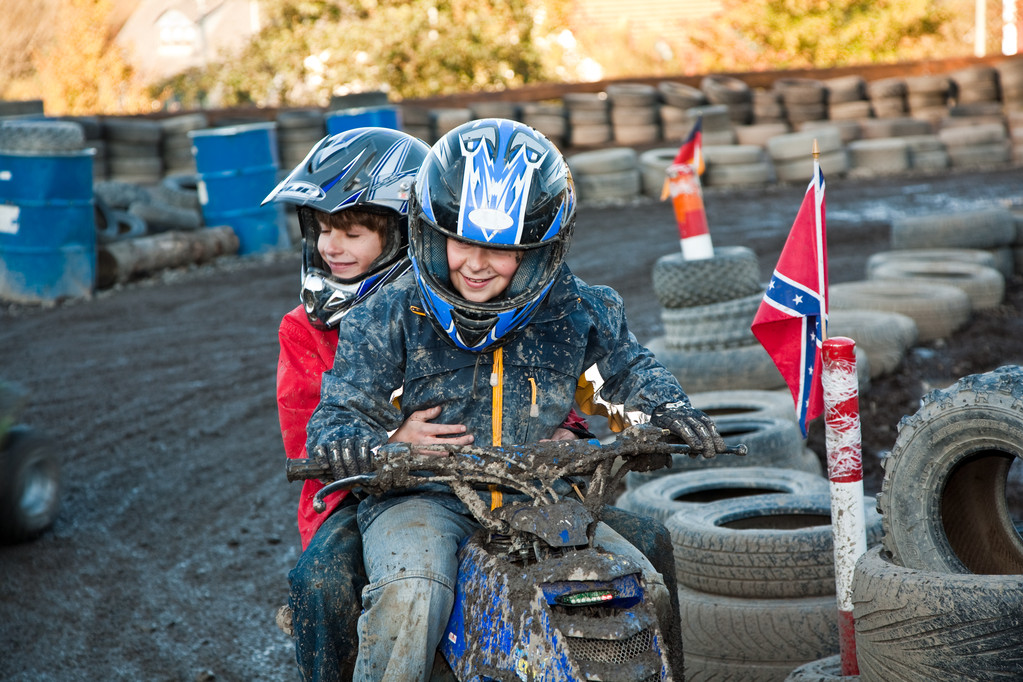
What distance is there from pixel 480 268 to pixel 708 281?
163 inches

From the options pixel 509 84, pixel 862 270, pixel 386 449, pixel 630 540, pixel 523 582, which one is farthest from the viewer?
pixel 509 84

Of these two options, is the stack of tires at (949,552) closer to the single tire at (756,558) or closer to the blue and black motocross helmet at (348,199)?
the single tire at (756,558)

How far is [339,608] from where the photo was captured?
272cm

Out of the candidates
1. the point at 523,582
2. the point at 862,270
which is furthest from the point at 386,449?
the point at 862,270

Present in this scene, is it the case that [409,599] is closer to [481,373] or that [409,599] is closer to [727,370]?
[481,373]

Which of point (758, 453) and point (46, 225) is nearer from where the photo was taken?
point (758, 453)

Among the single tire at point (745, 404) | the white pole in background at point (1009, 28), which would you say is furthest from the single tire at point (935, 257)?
the white pole in background at point (1009, 28)

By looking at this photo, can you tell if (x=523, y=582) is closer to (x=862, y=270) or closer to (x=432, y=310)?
(x=432, y=310)

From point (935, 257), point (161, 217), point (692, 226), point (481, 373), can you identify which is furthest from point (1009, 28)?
point (481, 373)

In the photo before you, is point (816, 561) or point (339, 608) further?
point (816, 561)

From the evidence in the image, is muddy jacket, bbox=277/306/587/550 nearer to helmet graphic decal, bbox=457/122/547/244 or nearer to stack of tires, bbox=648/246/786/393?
helmet graphic decal, bbox=457/122/547/244

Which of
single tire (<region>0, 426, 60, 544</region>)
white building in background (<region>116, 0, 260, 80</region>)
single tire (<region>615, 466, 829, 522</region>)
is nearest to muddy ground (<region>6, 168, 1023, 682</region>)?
single tire (<region>0, 426, 60, 544</region>)

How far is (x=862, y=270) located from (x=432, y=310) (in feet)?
29.3

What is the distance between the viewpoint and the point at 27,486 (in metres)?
5.63
